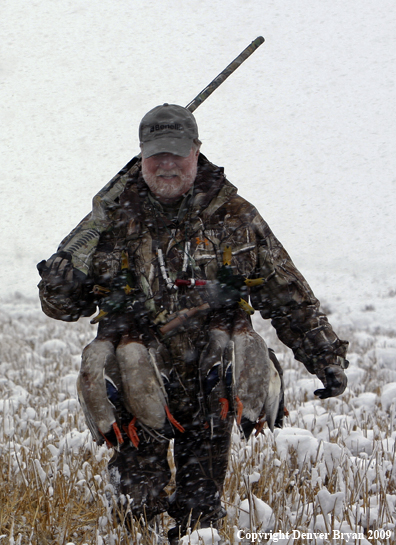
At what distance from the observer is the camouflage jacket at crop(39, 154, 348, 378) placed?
3.12m

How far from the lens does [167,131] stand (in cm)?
309

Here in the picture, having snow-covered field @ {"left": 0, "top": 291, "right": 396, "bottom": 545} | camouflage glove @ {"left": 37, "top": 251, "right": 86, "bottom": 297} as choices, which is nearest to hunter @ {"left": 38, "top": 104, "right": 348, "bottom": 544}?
camouflage glove @ {"left": 37, "top": 251, "right": 86, "bottom": 297}

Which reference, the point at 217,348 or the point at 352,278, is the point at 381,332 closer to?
the point at 217,348

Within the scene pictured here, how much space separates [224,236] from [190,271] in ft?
0.89

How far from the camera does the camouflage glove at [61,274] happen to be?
9.61ft

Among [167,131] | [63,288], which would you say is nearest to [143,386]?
[63,288]

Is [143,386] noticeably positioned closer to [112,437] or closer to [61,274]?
[112,437]

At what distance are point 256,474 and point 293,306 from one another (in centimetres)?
103

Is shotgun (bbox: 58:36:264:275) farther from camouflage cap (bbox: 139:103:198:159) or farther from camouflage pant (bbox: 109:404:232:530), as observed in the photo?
camouflage pant (bbox: 109:404:232:530)

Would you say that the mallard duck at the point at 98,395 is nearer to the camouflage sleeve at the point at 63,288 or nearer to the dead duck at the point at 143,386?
the dead duck at the point at 143,386

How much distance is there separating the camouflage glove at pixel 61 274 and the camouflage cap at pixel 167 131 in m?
0.70

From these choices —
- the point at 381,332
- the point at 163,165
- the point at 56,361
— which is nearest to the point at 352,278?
the point at 381,332

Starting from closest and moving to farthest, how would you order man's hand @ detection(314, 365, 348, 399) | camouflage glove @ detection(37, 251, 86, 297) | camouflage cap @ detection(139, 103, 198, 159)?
camouflage glove @ detection(37, 251, 86, 297)
camouflage cap @ detection(139, 103, 198, 159)
man's hand @ detection(314, 365, 348, 399)

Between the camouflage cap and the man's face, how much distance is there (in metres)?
0.05
